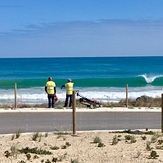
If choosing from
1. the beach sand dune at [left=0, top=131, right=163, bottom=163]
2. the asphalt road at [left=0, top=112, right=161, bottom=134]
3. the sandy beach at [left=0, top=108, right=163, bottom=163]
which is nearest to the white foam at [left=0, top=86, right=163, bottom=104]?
the asphalt road at [left=0, top=112, right=161, bottom=134]

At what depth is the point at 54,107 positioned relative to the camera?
25.2m

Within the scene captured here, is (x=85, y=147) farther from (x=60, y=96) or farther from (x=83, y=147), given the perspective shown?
(x=60, y=96)

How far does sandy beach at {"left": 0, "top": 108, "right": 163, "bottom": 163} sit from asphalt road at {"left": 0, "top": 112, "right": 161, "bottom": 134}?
1805mm

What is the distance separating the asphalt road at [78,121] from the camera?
1717cm

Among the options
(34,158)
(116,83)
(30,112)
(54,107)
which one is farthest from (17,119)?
(116,83)

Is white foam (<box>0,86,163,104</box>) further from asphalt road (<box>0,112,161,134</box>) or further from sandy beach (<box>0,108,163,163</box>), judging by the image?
sandy beach (<box>0,108,163,163</box>)

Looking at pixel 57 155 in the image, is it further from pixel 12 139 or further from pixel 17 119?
pixel 17 119

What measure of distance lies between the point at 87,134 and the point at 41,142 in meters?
2.07

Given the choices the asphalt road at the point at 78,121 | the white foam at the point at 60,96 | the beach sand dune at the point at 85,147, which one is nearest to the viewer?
the beach sand dune at the point at 85,147

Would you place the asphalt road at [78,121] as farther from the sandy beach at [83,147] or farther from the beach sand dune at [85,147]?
the beach sand dune at [85,147]

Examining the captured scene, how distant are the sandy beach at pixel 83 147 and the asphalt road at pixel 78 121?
5.92ft

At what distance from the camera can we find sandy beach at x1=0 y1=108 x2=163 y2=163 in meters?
11.2

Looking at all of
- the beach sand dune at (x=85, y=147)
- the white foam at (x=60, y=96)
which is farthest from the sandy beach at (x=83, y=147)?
the white foam at (x=60, y=96)

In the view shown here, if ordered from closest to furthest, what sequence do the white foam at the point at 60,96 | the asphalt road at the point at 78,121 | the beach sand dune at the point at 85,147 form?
the beach sand dune at the point at 85,147 < the asphalt road at the point at 78,121 < the white foam at the point at 60,96
